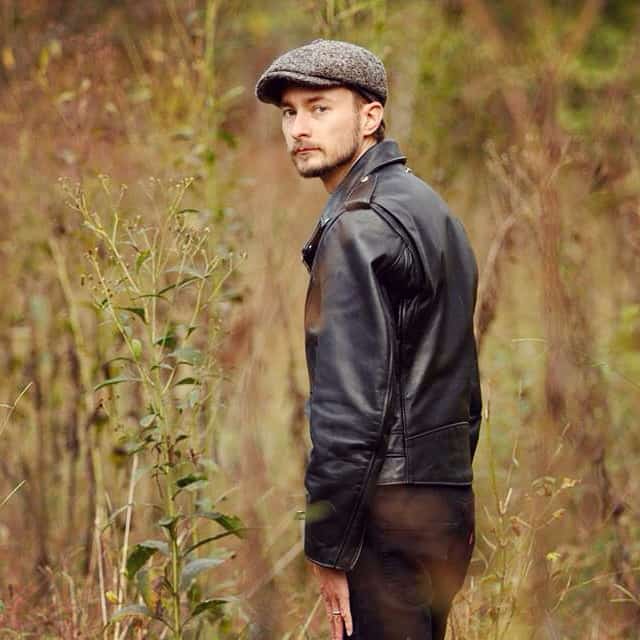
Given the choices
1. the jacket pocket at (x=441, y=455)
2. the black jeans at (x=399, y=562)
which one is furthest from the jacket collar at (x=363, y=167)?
the black jeans at (x=399, y=562)

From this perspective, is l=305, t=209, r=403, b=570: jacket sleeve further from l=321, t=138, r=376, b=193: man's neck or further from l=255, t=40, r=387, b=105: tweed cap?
l=255, t=40, r=387, b=105: tweed cap

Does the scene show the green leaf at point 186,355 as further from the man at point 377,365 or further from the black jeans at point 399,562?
the black jeans at point 399,562

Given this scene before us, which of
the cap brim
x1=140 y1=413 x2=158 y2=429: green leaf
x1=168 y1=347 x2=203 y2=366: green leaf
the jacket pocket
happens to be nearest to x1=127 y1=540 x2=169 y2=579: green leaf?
x1=140 y1=413 x2=158 y2=429: green leaf

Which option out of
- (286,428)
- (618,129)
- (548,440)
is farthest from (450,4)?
(548,440)

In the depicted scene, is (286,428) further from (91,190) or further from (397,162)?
(397,162)

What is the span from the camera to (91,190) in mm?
5188

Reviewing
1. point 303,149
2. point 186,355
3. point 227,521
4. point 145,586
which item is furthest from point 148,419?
point 303,149

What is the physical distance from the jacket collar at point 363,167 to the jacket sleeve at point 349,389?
21cm

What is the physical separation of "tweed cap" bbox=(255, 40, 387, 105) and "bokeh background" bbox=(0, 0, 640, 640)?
444mm

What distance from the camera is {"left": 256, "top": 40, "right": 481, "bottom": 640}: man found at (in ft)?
9.00

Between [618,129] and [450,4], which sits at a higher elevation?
[450,4]

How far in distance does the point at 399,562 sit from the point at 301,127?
114cm

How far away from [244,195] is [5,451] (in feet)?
5.77

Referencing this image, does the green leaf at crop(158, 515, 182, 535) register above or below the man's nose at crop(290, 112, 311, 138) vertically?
below
